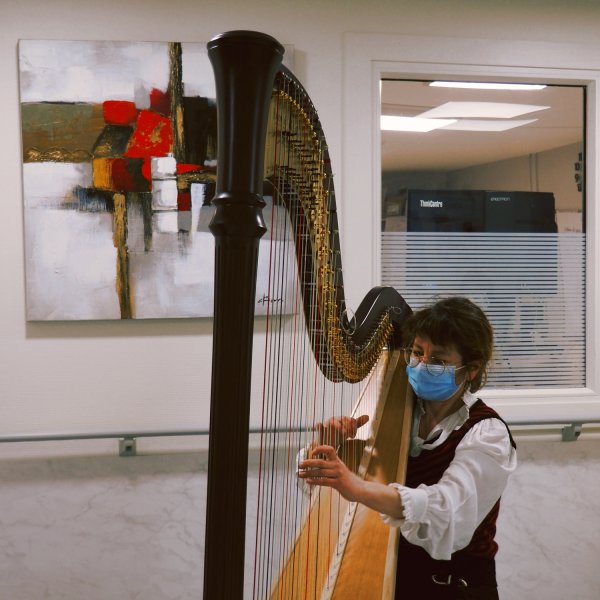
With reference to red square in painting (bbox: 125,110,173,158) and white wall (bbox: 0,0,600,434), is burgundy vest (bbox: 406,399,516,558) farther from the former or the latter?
red square in painting (bbox: 125,110,173,158)

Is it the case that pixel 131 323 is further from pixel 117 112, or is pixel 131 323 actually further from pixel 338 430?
pixel 338 430

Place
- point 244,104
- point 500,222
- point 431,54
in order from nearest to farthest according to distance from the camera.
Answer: point 244,104 → point 431,54 → point 500,222

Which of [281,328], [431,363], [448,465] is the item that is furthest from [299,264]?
[448,465]

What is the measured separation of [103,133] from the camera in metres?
2.25

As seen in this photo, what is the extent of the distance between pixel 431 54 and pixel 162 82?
3.04 feet

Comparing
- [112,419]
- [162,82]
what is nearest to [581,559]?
[112,419]

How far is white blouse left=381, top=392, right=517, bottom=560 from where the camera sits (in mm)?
1200

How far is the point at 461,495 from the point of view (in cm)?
123

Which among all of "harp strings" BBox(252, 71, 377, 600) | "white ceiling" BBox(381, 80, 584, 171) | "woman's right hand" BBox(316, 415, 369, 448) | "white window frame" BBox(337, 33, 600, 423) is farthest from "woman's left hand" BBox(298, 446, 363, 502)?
"white ceiling" BBox(381, 80, 584, 171)

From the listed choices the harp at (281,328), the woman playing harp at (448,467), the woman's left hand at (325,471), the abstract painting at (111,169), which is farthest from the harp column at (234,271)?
the abstract painting at (111,169)

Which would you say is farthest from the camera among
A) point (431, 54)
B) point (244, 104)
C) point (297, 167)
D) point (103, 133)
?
point (431, 54)

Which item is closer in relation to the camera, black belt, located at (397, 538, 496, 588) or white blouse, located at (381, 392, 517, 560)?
white blouse, located at (381, 392, 517, 560)

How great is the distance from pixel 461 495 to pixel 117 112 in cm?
164

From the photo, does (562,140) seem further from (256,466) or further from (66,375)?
(66,375)
